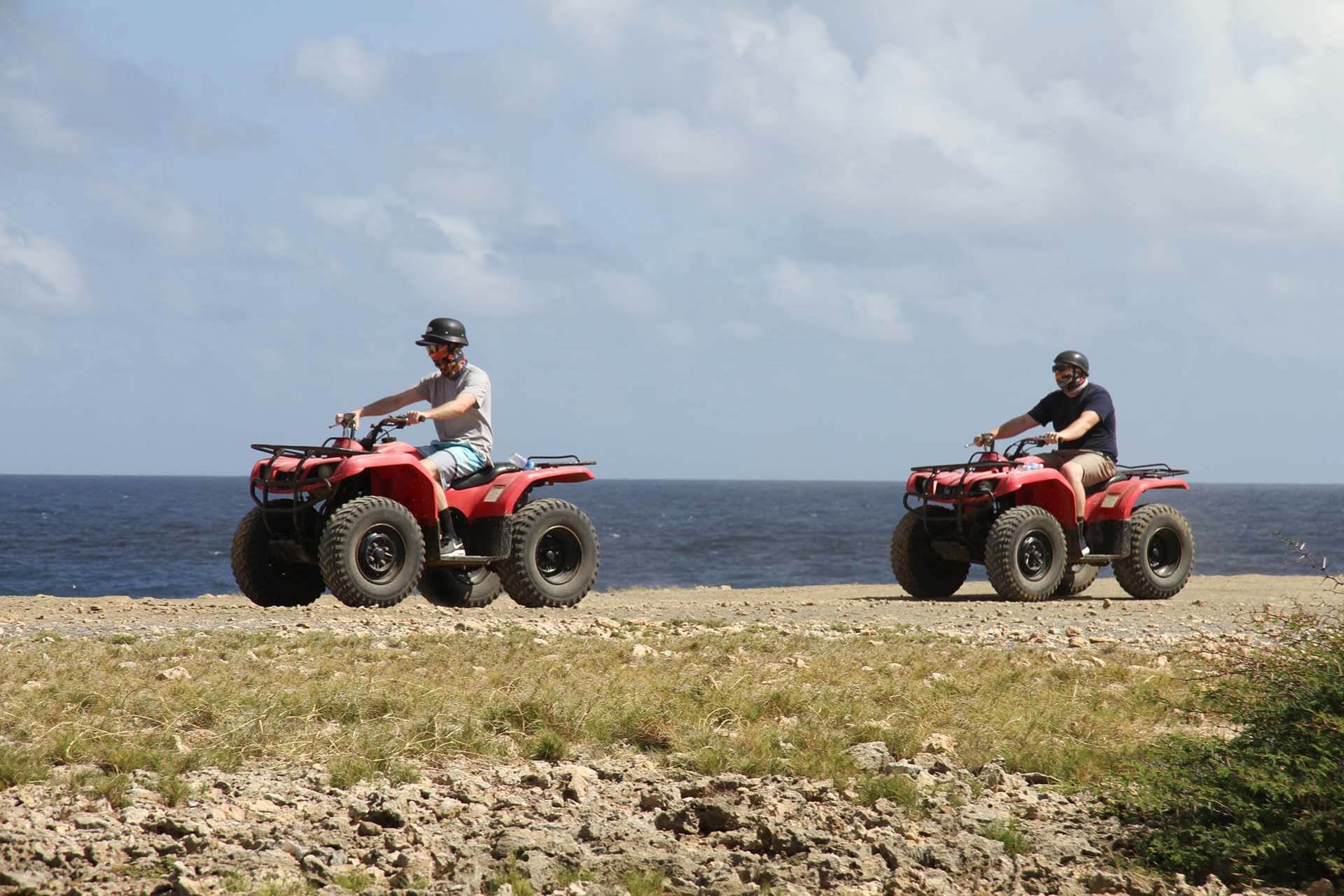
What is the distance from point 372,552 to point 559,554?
6.28 ft

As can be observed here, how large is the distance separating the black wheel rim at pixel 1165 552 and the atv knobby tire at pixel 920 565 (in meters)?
1.94

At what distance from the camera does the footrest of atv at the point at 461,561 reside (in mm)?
10500

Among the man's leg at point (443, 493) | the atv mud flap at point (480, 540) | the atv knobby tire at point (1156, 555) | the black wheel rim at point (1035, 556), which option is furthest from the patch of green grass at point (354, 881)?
the atv knobby tire at point (1156, 555)

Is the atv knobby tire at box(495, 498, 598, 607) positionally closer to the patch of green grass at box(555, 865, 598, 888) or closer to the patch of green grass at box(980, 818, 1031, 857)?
the patch of green grass at box(980, 818, 1031, 857)

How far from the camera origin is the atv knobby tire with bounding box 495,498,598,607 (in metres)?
10.8

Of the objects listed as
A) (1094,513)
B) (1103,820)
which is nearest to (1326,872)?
(1103,820)

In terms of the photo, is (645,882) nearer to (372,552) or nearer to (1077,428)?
(372,552)

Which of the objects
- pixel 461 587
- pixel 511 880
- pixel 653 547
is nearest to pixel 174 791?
pixel 511 880

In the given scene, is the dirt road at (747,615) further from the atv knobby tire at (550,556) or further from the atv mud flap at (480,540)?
the atv mud flap at (480,540)

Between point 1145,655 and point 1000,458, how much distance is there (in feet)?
15.7

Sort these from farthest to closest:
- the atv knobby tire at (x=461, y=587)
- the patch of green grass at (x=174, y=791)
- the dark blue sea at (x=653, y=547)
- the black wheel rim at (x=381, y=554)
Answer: the dark blue sea at (x=653, y=547) → the atv knobby tire at (x=461, y=587) → the black wheel rim at (x=381, y=554) → the patch of green grass at (x=174, y=791)

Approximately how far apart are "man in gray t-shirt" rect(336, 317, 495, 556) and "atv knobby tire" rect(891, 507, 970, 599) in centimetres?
449

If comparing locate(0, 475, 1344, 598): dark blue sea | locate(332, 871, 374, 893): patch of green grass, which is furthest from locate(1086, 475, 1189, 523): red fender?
locate(332, 871, 374, 893): patch of green grass

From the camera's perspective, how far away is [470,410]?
34.9 ft
